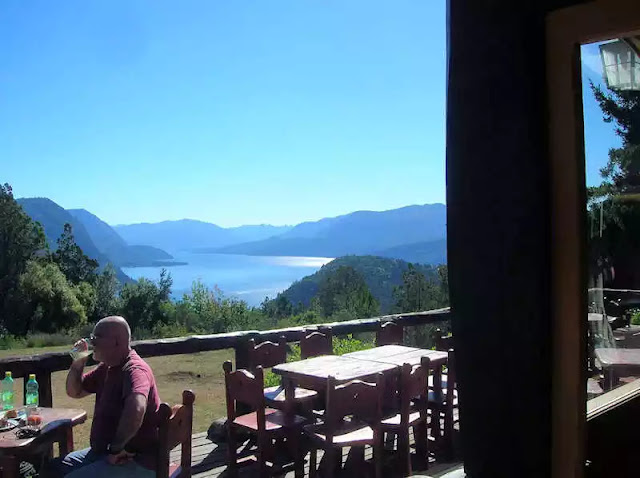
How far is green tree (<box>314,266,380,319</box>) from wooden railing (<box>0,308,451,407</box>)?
5799mm

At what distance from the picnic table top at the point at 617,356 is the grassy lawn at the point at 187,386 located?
4411 millimetres

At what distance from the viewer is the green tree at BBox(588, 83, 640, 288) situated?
1.41 m

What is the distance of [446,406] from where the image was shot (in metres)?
4.43

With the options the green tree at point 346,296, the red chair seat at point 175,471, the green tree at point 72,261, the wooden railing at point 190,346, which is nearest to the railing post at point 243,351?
the wooden railing at point 190,346

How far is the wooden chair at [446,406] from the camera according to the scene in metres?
4.38

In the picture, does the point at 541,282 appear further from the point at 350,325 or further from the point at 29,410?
the point at 350,325

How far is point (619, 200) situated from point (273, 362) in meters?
3.42

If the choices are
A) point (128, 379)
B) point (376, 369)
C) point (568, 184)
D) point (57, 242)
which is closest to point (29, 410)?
point (128, 379)

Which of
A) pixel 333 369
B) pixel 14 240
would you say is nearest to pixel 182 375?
pixel 333 369

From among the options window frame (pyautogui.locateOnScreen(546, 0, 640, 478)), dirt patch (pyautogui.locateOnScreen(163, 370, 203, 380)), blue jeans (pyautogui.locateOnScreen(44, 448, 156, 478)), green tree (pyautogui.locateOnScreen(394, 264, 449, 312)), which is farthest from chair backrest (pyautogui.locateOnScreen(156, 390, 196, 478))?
green tree (pyautogui.locateOnScreen(394, 264, 449, 312))

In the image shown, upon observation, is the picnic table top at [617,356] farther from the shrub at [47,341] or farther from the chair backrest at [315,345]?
the shrub at [47,341]

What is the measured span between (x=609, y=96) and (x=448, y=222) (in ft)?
1.68

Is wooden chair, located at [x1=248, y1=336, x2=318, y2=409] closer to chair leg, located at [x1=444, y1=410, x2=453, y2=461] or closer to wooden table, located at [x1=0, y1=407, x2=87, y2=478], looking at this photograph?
chair leg, located at [x1=444, y1=410, x2=453, y2=461]

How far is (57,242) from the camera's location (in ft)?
111
